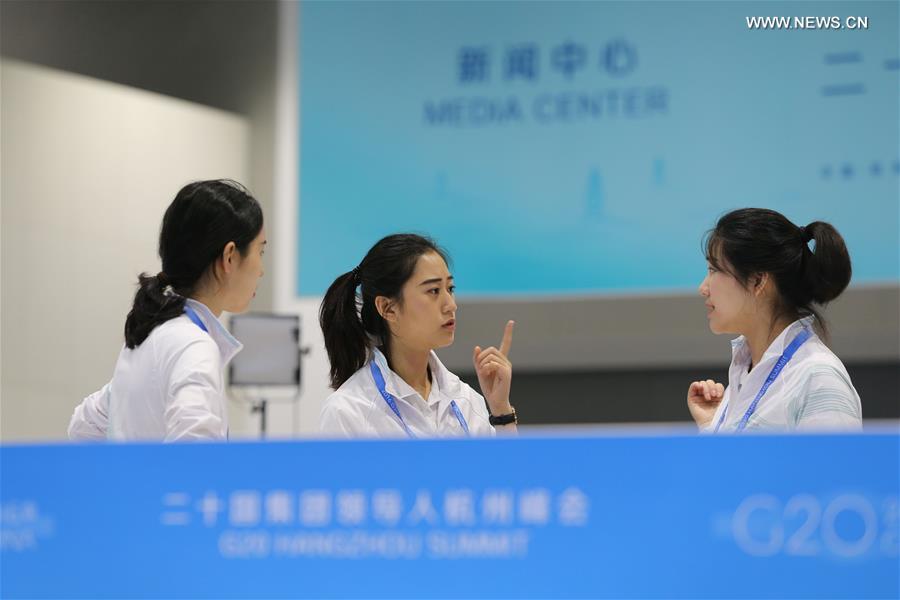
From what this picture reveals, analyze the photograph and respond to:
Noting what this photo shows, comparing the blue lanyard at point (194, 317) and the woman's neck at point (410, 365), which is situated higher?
the blue lanyard at point (194, 317)

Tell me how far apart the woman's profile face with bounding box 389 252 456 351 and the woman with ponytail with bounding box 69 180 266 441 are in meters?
0.40

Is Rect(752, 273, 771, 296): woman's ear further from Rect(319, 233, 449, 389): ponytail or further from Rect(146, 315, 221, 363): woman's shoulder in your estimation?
Rect(146, 315, 221, 363): woman's shoulder

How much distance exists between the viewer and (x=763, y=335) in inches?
88.0

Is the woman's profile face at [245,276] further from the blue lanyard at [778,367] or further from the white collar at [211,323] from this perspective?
the blue lanyard at [778,367]

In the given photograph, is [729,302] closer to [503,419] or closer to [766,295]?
[766,295]

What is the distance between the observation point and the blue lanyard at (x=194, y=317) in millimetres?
1978

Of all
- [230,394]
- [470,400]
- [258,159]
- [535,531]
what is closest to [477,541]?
[535,531]

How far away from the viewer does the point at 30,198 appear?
4.99 metres

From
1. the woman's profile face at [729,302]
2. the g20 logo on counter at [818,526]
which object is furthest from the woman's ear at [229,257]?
the g20 logo on counter at [818,526]

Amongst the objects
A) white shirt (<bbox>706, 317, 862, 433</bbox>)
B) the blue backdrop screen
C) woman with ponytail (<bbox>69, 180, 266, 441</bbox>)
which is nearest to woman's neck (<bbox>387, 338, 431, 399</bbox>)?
woman with ponytail (<bbox>69, 180, 266, 441</bbox>)

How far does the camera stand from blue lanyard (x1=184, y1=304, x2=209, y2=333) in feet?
6.49

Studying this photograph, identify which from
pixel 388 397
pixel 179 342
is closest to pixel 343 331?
pixel 388 397

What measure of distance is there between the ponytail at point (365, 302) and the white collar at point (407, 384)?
50 mm

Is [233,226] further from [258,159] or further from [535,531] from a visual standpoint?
[258,159]
